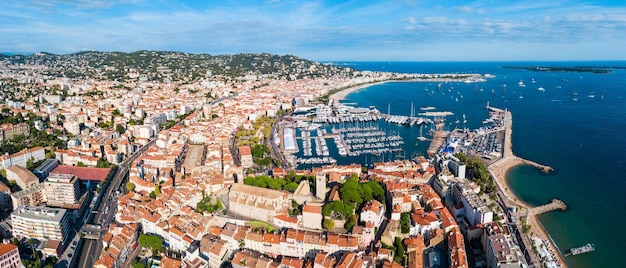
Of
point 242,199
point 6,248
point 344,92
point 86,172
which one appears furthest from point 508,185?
point 344,92

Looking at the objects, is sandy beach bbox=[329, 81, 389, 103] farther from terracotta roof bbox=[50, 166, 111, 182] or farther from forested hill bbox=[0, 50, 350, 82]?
terracotta roof bbox=[50, 166, 111, 182]

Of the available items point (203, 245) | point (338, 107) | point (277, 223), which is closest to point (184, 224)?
point (203, 245)

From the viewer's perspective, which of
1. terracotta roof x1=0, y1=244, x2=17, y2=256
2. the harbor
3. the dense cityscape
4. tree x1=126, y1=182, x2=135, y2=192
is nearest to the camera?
terracotta roof x1=0, y1=244, x2=17, y2=256

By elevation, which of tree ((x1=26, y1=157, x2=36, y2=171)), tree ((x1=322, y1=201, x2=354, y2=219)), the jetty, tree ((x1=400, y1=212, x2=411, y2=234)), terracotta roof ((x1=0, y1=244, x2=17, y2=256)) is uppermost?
tree ((x1=322, y1=201, x2=354, y2=219))

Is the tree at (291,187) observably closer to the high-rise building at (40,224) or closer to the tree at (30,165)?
the high-rise building at (40,224)

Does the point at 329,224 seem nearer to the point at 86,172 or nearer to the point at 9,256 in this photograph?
the point at 9,256

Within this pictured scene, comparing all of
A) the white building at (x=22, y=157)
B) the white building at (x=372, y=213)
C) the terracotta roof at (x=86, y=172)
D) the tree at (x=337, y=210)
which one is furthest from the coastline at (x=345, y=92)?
the tree at (x=337, y=210)

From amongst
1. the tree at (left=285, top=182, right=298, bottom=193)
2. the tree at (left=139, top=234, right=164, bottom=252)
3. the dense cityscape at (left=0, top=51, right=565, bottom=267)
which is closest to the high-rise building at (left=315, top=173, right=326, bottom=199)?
the dense cityscape at (left=0, top=51, right=565, bottom=267)

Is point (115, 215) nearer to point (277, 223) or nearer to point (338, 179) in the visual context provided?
point (277, 223)
